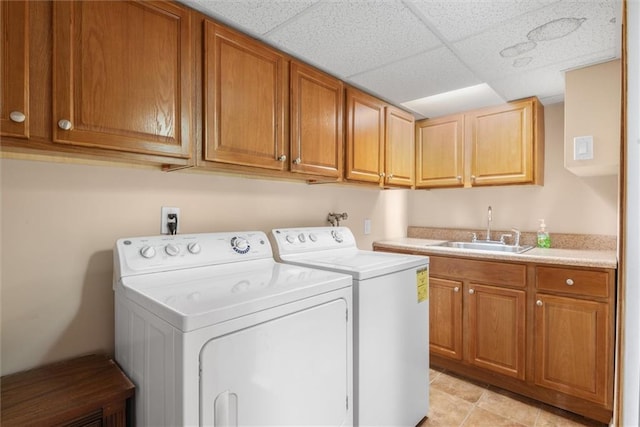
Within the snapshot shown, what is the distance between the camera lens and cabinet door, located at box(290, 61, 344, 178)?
1.81 metres

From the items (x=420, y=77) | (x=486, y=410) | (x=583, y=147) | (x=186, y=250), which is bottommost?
(x=486, y=410)

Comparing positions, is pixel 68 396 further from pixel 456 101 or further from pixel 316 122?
pixel 456 101

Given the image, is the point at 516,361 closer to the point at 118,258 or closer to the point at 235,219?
the point at 235,219

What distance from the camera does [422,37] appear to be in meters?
1.62

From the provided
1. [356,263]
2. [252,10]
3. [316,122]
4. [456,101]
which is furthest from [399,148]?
[252,10]

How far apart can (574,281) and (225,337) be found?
79.9 inches

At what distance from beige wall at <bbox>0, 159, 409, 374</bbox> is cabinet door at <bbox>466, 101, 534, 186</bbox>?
2070 mm

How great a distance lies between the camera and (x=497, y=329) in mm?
2230

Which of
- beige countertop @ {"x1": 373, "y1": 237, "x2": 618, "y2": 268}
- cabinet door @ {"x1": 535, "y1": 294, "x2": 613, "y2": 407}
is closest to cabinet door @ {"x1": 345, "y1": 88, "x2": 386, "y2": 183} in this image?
beige countertop @ {"x1": 373, "y1": 237, "x2": 618, "y2": 268}

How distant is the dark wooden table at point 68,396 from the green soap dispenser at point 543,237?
278 centimetres

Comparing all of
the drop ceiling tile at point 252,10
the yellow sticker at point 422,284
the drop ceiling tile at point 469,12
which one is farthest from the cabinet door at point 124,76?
the yellow sticker at point 422,284

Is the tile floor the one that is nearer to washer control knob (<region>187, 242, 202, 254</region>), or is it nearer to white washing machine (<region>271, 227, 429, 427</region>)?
white washing machine (<region>271, 227, 429, 427</region>)

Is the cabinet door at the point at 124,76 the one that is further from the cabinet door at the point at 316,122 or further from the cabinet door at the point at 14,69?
the cabinet door at the point at 316,122

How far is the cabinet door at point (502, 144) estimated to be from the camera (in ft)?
8.04
